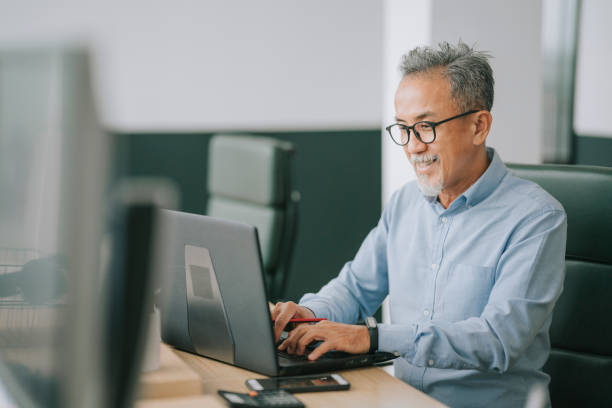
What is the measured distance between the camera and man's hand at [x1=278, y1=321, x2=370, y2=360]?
139cm

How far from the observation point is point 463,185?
1.73 meters

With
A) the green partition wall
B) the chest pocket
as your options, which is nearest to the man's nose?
the chest pocket

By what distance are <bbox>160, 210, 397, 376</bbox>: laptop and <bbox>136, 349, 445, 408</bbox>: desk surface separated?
2cm

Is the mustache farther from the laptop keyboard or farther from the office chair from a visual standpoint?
the office chair

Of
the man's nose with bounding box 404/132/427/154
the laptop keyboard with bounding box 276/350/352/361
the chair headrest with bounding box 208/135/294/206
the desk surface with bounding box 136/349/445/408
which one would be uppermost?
the man's nose with bounding box 404/132/427/154

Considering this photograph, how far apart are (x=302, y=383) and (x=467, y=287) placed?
501mm

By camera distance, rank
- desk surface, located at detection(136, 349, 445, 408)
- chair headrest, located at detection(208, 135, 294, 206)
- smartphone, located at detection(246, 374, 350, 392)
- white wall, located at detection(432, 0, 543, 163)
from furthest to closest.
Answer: white wall, located at detection(432, 0, 543, 163), chair headrest, located at detection(208, 135, 294, 206), smartphone, located at detection(246, 374, 350, 392), desk surface, located at detection(136, 349, 445, 408)

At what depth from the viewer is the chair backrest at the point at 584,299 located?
1.57 meters

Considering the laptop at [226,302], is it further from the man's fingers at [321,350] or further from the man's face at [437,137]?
the man's face at [437,137]

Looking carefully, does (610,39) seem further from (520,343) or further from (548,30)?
(520,343)

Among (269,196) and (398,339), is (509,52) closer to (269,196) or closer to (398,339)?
(269,196)

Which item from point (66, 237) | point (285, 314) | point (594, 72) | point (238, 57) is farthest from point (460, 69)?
point (238, 57)

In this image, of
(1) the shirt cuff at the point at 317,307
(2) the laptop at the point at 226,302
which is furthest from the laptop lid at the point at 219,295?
(1) the shirt cuff at the point at 317,307

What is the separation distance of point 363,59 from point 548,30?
0.89 meters
